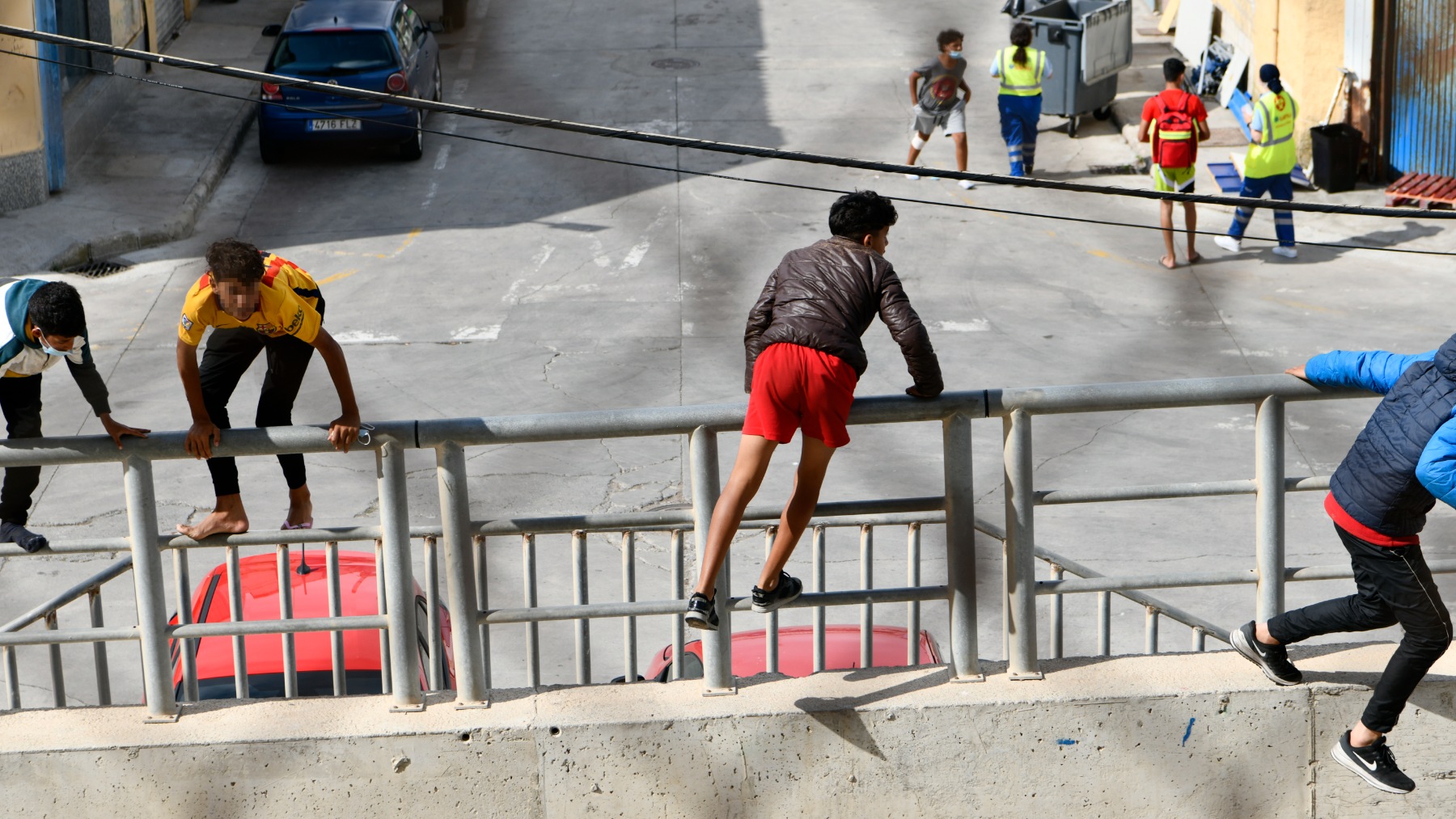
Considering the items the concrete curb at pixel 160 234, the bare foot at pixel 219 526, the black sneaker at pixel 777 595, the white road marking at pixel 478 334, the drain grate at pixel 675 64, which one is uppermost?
the drain grate at pixel 675 64

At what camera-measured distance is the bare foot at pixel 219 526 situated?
521cm

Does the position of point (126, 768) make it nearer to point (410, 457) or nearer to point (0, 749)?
point (0, 749)

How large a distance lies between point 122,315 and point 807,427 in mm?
10927

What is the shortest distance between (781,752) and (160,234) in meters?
13.2

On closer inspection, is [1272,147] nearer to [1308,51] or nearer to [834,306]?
[1308,51]

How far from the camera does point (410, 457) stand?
11.2 metres

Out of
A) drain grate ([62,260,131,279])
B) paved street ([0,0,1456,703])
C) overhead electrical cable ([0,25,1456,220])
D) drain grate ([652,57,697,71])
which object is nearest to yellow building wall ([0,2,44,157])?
drain grate ([62,260,131,279])

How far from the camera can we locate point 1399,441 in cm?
479

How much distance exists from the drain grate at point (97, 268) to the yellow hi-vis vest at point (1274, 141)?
36.1ft

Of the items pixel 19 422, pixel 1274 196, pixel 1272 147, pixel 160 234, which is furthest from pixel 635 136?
pixel 160 234

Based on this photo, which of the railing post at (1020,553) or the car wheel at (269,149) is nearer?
the railing post at (1020,553)

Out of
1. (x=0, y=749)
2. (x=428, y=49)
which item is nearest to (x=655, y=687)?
(x=0, y=749)

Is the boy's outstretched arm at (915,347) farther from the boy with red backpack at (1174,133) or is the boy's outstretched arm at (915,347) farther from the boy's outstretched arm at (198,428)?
the boy with red backpack at (1174,133)

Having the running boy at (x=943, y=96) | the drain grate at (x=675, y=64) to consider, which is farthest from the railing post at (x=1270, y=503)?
the drain grate at (x=675, y=64)
